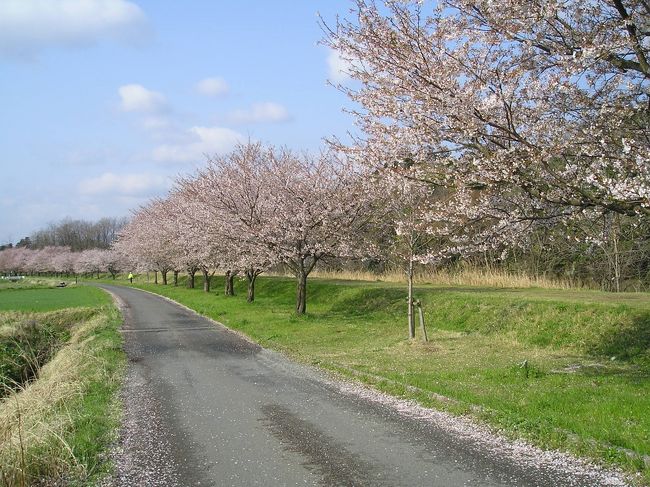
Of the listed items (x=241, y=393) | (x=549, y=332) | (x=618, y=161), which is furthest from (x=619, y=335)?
(x=241, y=393)

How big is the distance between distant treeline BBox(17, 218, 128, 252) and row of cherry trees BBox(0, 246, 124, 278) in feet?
16.0

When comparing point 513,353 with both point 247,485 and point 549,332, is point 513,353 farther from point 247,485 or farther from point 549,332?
point 247,485

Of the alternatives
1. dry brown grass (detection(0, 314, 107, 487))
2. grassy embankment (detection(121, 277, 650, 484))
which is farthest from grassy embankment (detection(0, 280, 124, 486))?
grassy embankment (detection(121, 277, 650, 484))

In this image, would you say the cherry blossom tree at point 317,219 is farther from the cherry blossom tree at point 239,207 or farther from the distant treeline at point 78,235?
the distant treeline at point 78,235

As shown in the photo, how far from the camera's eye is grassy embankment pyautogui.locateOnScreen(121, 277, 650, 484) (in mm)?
6793

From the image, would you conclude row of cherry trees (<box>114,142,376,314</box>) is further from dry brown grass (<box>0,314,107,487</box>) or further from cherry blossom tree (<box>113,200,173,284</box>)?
cherry blossom tree (<box>113,200,173,284</box>)

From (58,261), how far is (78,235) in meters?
22.3

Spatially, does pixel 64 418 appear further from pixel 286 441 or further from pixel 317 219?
pixel 317 219

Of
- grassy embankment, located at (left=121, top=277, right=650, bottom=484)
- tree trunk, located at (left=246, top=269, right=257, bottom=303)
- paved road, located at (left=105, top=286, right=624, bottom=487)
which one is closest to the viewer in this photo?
paved road, located at (left=105, top=286, right=624, bottom=487)

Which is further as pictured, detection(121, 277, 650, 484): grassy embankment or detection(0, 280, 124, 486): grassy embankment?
detection(121, 277, 650, 484): grassy embankment

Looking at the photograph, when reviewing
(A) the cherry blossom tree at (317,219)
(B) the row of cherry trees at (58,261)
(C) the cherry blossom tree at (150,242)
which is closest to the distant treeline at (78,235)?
(B) the row of cherry trees at (58,261)

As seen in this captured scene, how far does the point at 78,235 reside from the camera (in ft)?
475

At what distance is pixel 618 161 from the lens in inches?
305

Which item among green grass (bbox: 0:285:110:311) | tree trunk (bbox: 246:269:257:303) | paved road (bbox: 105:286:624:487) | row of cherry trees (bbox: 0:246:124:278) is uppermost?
row of cherry trees (bbox: 0:246:124:278)
